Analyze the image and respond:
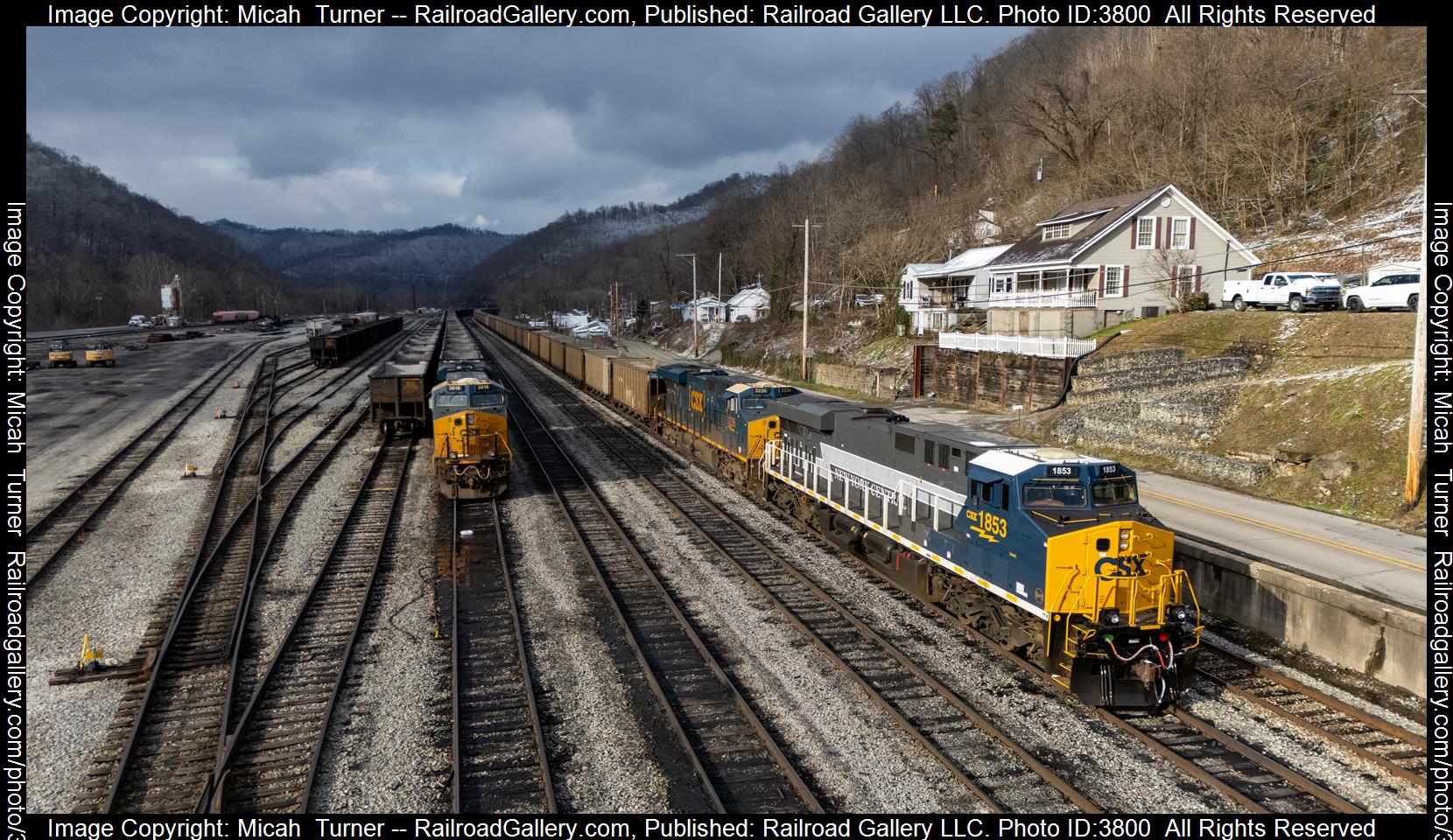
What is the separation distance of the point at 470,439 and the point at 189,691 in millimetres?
12983

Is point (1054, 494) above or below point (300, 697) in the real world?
above

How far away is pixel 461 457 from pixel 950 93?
421 ft

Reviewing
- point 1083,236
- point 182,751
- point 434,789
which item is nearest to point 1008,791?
point 434,789

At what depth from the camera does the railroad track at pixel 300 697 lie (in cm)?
1048

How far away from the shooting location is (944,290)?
209 feet

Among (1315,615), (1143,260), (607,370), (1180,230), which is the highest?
(1180,230)

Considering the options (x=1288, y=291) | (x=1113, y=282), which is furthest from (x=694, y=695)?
(x=1113, y=282)

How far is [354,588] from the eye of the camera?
18.1 metres

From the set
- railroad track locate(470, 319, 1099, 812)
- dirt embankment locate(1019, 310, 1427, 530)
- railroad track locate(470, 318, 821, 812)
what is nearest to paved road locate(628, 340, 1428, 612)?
dirt embankment locate(1019, 310, 1427, 530)

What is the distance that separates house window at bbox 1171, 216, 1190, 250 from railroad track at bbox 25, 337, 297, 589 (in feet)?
169

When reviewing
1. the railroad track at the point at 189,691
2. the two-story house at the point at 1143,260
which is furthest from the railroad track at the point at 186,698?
the two-story house at the point at 1143,260

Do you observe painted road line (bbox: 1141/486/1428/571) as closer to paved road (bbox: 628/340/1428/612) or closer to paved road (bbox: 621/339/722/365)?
paved road (bbox: 628/340/1428/612)

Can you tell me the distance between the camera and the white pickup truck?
32969 millimetres

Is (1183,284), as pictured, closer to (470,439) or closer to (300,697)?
(470,439)
